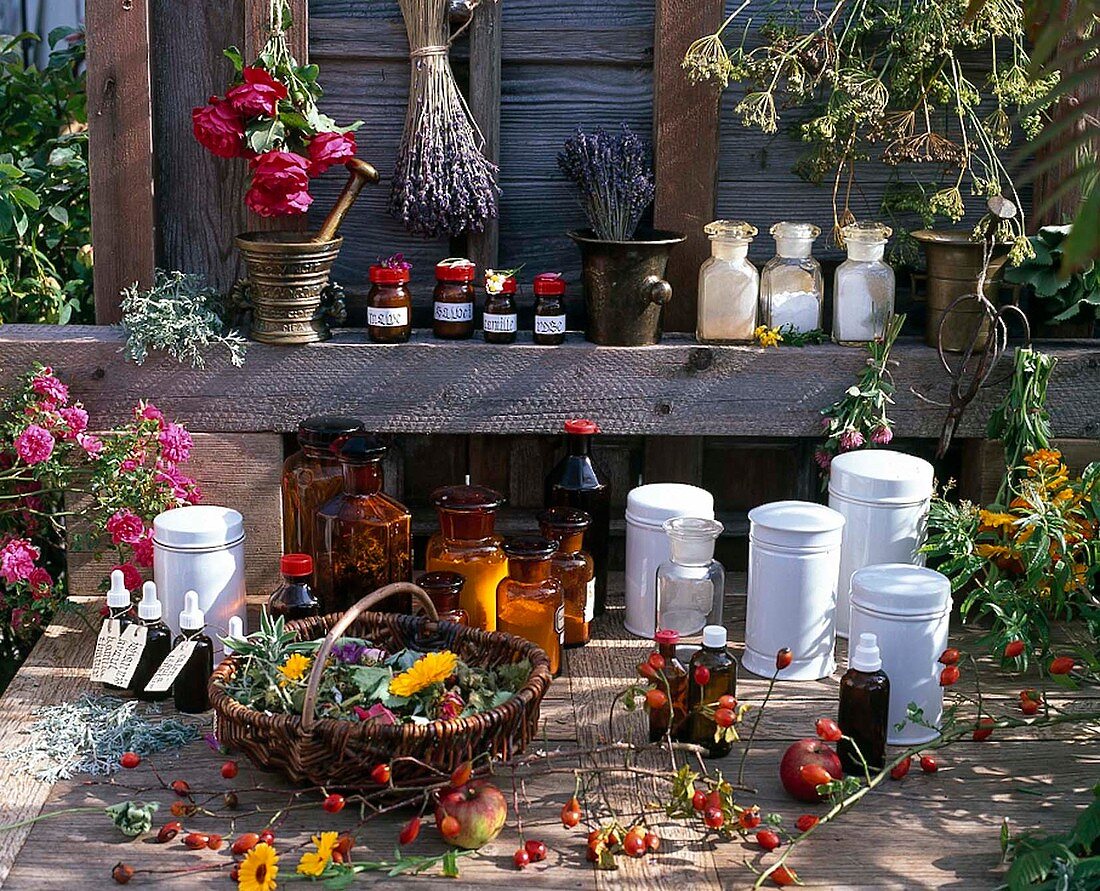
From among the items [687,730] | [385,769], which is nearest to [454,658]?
[385,769]

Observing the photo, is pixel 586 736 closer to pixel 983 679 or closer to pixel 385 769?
pixel 385 769

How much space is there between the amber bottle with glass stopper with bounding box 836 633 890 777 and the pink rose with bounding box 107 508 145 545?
4.29 feet

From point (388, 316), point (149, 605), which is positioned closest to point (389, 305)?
point (388, 316)

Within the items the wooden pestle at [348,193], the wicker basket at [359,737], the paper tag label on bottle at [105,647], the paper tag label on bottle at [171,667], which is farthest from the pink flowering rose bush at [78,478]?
the wicker basket at [359,737]

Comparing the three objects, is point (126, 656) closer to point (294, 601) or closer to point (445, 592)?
point (294, 601)

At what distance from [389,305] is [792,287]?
805 millimetres

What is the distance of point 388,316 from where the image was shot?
284 centimetres

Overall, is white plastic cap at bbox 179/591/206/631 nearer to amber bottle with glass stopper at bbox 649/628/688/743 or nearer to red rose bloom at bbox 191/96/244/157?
amber bottle with glass stopper at bbox 649/628/688/743

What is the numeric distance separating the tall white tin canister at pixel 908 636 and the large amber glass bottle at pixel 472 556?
648mm

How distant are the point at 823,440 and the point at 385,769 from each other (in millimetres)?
1480

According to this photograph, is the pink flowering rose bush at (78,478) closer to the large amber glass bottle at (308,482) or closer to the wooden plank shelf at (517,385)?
the wooden plank shelf at (517,385)

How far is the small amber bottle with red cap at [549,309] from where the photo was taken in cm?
283

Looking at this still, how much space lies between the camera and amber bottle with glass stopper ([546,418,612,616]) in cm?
276

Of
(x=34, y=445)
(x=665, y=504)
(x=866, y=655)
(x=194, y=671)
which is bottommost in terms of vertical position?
(x=194, y=671)
